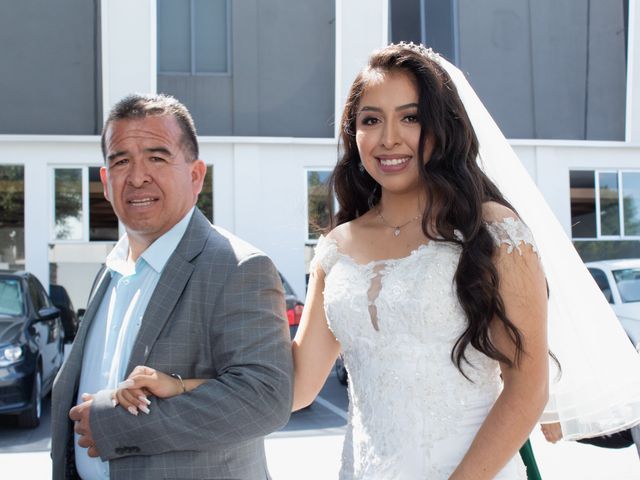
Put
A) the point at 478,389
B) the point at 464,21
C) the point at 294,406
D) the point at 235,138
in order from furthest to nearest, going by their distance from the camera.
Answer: the point at 464,21 → the point at 235,138 → the point at 294,406 → the point at 478,389

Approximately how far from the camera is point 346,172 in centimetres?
282

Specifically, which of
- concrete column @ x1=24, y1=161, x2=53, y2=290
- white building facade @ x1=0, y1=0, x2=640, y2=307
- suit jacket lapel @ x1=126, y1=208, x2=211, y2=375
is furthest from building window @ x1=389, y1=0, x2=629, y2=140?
suit jacket lapel @ x1=126, y1=208, x2=211, y2=375

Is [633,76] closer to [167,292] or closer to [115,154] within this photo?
[115,154]

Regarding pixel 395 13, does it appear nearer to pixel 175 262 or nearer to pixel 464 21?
pixel 464 21

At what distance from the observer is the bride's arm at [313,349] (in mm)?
2541

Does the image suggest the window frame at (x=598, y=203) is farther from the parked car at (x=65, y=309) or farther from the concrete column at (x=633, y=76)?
the parked car at (x=65, y=309)

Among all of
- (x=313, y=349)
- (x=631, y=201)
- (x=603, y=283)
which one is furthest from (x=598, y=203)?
(x=313, y=349)

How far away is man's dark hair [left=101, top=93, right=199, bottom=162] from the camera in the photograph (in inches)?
99.7

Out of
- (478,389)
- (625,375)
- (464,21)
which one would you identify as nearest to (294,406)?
(478,389)

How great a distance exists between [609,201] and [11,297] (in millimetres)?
13471

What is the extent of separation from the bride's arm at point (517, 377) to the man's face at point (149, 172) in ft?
3.49

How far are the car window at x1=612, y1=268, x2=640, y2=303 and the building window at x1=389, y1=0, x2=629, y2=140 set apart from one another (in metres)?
7.02

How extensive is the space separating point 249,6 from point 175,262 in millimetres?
→ 14381

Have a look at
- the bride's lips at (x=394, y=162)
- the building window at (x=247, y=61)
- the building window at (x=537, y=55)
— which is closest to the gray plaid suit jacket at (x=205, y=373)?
the bride's lips at (x=394, y=162)
